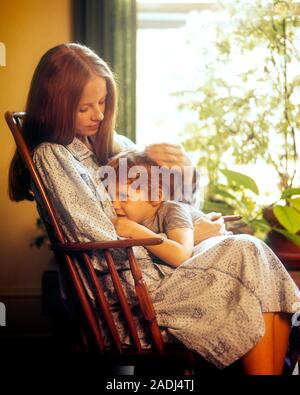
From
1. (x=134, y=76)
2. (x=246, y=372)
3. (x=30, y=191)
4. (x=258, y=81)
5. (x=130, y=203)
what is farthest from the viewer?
(x=134, y=76)

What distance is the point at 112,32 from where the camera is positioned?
11.6 feet

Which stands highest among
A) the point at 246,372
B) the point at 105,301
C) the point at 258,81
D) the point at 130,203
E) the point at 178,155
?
the point at 258,81

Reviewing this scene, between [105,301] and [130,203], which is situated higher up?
[130,203]

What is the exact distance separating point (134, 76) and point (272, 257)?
1744 millimetres

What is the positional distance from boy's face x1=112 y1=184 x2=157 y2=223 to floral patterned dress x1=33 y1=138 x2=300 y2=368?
68mm

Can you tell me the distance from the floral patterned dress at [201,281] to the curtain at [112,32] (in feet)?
4.80

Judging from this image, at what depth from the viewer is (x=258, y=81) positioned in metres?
3.32

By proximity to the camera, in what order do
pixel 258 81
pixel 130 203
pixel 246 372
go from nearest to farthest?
pixel 246 372 → pixel 130 203 → pixel 258 81

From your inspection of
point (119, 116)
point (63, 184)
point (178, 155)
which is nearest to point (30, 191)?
point (63, 184)

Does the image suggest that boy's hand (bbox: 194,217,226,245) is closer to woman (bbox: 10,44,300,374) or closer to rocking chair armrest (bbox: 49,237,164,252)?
woman (bbox: 10,44,300,374)

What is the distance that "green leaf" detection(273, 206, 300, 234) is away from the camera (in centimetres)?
274

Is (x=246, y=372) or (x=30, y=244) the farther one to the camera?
(x=30, y=244)

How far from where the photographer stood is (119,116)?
3570mm

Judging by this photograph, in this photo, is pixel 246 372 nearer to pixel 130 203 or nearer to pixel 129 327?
pixel 129 327
